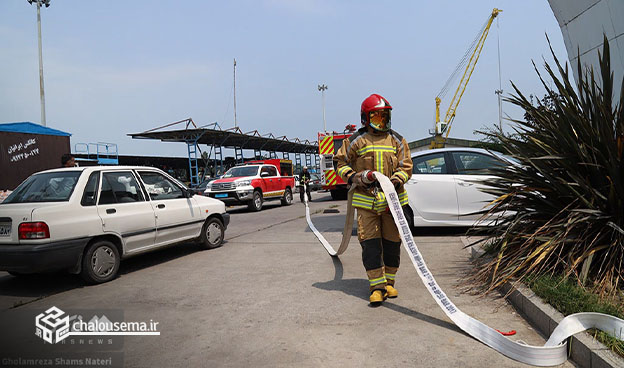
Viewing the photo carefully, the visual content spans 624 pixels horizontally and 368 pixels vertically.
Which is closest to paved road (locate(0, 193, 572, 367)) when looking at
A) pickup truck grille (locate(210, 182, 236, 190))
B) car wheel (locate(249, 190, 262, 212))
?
pickup truck grille (locate(210, 182, 236, 190))

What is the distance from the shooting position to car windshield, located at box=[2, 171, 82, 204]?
5391 millimetres

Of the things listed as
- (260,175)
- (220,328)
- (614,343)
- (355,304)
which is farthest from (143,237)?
(260,175)

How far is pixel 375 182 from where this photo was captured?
424cm

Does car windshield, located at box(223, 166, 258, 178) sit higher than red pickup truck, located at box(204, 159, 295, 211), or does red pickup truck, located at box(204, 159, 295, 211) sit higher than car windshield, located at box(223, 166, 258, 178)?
car windshield, located at box(223, 166, 258, 178)

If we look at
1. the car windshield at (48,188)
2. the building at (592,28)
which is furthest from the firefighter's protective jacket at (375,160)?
the building at (592,28)

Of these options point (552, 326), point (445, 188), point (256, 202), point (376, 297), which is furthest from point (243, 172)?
point (552, 326)

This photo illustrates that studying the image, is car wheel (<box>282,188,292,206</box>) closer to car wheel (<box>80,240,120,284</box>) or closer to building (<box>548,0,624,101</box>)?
building (<box>548,0,624,101</box>)

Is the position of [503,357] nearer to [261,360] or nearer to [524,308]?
[524,308]

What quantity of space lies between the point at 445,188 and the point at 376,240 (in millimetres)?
3812

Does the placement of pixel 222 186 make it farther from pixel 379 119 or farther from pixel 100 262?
pixel 379 119

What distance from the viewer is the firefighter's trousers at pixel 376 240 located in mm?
4234

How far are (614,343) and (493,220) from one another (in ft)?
7.95

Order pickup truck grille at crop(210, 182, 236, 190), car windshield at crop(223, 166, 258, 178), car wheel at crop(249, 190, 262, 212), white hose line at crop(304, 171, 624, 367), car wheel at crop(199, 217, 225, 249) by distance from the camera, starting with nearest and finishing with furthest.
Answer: white hose line at crop(304, 171, 624, 367), car wheel at crop(199, 217, 225, 249), pickup truck grille at crop(210, 182, 236, 190), car wheel at crop(249, 190, 262, 212), car windshield at crop(223, 166, 258, 178)

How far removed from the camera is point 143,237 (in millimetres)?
6133
